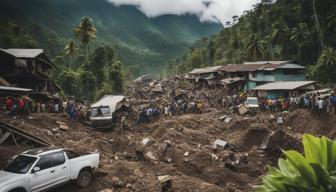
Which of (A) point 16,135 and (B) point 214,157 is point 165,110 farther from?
(A) point 16,135

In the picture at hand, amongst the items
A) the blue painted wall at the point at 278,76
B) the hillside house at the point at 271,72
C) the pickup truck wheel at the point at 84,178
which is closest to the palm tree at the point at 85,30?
the hillside house at the point at 271,72

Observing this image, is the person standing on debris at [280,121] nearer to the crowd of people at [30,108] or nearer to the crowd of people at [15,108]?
the crowd of people at [30,108]

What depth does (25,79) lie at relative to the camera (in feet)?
102

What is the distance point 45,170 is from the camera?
9.66 meters

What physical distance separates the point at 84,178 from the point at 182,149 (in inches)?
307

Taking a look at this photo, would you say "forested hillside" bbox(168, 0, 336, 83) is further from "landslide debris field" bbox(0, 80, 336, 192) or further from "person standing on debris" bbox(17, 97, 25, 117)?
"person standing on debris" bbox(17, 97, 25, 117)

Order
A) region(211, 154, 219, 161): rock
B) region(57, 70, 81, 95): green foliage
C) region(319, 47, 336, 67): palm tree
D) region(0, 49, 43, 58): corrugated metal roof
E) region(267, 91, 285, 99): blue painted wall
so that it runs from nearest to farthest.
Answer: region(211, 154, 219, 161): rock → region(0, 49, 43, 58): corrugated metal roof → region(267, 91, 285, 99): blue painted wall → region(319, 47, 336, 67): palm tree → region(57, 70, 81, 95): green foliage

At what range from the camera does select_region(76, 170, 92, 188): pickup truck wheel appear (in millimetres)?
10679

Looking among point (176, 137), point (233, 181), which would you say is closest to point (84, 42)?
point (176, 137)

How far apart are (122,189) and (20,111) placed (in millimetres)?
13530

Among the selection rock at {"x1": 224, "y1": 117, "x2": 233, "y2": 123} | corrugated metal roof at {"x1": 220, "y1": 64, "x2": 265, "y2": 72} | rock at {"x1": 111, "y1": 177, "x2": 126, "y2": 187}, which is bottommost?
rock at {"x1": 111, "y1": 177, "x2": 126, "y2": 187}

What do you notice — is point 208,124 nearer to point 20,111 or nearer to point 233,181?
point 233,181

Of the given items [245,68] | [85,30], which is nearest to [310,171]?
[245,68]

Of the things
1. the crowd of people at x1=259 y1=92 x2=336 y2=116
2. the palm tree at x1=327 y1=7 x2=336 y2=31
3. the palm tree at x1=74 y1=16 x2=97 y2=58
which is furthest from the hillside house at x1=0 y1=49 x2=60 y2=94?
the palm tree at x1=327 y1=7 x2=336 y2=31
